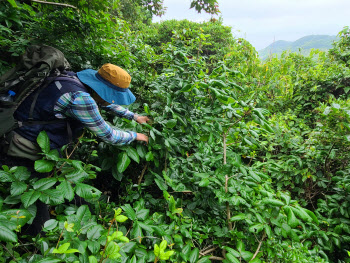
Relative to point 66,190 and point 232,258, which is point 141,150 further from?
point 232,258

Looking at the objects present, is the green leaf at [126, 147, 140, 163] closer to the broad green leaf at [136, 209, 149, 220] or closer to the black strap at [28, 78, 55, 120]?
the broad green leaf at [136, 209, 149, 220]

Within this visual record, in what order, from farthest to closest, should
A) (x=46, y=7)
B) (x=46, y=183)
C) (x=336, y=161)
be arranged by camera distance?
1. (x=336, y=161)
2. (x=46, y=7)
3. (x=46, y=183)

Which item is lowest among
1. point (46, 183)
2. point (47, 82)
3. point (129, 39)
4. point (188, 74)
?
point (46, 183)

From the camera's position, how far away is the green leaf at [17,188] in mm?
1071

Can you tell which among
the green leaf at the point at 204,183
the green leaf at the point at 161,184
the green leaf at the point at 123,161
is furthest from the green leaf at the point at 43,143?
the green leaf at the point at 204,183

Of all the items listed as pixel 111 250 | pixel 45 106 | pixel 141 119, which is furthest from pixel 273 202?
pixel 45 106

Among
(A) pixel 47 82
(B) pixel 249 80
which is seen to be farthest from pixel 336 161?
(A) pixel 47 82

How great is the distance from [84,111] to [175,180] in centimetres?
104

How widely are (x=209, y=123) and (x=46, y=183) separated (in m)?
1.40

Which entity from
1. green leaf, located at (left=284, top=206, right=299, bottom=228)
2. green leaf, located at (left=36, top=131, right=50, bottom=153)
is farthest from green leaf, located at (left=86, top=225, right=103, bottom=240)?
green leaf, located at (left=284, top=206, right=299, bottom=228)

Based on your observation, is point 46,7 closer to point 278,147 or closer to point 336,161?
point 278,147

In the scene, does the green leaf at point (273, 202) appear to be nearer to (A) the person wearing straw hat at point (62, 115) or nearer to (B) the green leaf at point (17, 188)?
(A) the person wearing straw hat at point (62, 115)

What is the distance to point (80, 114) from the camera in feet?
4.91

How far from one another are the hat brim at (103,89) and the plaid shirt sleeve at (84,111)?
17cm
